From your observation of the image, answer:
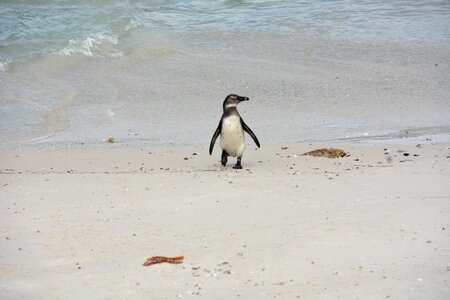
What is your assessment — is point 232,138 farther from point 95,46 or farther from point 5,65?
point 95,46

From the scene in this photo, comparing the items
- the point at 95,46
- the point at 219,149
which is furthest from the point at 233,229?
the point at 95,46

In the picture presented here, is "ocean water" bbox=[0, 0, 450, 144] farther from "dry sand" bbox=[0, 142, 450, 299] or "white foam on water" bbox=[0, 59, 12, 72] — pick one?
"dry sand" bbox=[0, 142, 450, 299]

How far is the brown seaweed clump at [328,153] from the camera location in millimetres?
7619

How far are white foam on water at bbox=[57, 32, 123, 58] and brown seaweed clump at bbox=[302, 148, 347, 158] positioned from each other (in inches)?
222

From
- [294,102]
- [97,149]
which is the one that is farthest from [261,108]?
[97,149]

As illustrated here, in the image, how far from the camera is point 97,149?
8414 mm

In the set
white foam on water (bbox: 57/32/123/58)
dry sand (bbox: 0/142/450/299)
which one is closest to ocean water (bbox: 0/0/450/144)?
white foam on water (bbox: 57/32/123/58)

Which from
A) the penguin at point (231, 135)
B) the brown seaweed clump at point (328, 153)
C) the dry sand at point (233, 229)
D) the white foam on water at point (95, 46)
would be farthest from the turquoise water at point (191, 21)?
the dry sand at point (233, 229)

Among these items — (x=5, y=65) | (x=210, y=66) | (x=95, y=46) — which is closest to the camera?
(x=210, y=66)

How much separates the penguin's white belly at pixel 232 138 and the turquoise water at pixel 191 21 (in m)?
5.28

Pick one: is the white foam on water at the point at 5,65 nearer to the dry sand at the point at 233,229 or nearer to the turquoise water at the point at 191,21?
the turquoise water at the point at 191,21

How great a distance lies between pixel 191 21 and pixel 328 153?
709 cm

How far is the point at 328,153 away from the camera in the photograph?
7.68 metres

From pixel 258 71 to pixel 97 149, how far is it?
12.3 feet
